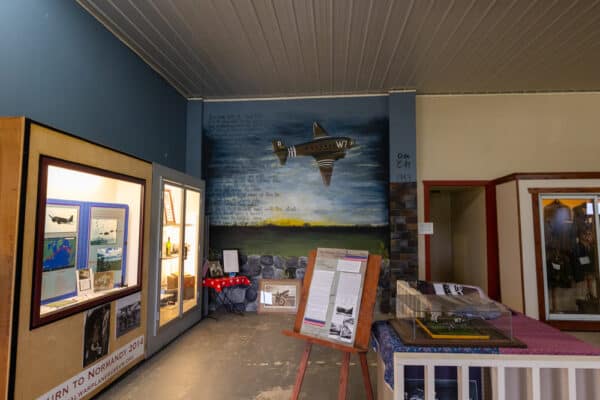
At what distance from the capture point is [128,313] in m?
2.97

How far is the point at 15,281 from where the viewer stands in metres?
1.90

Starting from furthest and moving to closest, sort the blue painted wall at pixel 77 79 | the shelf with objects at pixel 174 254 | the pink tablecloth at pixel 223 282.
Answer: the pink tablecloth at pixel 223 282
the shelf with objects at pixel 174 254
the blue painted wall at pixel 77 79

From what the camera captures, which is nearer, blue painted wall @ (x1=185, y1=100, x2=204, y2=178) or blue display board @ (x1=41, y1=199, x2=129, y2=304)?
blue display board @ (x1=41, y1=199, x2=129, y2=304)

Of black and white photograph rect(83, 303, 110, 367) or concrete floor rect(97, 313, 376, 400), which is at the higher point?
black and white photograph rect(83, 303, 110, 367)

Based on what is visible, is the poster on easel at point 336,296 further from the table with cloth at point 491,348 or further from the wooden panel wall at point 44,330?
the wooden panel wall at point 44,330

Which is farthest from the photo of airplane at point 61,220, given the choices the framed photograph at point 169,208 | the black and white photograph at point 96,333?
the framed photograph at point 169,208

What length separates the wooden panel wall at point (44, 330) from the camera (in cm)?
196

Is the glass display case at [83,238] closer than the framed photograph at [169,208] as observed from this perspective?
Yes

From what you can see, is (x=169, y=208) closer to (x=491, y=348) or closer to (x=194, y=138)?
(x=194, y=138)

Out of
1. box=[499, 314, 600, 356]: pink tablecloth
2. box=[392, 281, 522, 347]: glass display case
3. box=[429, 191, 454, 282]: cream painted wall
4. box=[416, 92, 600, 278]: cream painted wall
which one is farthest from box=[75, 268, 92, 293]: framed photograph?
box=[429, 191, 454, 282]: cream painted wall

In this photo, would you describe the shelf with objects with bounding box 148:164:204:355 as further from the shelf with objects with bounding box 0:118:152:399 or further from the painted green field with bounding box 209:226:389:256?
the painted green field with bounding box 209:226:389:256

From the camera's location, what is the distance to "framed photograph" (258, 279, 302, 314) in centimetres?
491

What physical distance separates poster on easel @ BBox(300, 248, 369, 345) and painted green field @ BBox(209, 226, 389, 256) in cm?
253

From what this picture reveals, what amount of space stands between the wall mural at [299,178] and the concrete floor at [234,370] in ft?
4.77
